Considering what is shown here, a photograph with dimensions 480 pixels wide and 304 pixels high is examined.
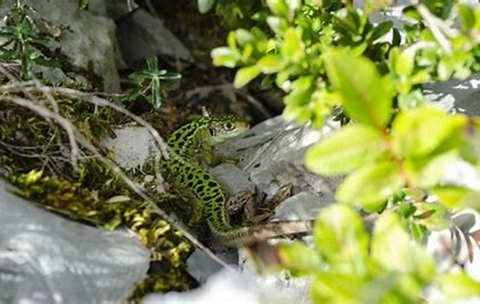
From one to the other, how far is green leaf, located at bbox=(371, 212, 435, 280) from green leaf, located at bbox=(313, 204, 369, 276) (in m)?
0.03

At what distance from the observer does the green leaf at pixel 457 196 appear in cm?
148

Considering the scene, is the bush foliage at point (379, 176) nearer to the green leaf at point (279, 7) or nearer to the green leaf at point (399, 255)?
the green leaf at point (399, 255)

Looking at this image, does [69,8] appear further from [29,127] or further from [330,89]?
[330,89]

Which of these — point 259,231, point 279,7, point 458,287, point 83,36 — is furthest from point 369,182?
point 83,36

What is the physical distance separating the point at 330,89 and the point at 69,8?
1881mm

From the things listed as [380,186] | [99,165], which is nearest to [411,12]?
[380,186]

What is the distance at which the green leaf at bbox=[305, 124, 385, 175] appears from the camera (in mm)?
1411

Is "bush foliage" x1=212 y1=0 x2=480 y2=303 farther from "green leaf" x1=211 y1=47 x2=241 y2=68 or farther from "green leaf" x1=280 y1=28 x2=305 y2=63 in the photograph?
"green leaf" x1=211 y1=47 x2=241 y2=68

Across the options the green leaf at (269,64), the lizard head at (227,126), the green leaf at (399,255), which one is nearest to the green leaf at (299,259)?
the green leaf at (399,255)

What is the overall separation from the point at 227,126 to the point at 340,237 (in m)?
2.14

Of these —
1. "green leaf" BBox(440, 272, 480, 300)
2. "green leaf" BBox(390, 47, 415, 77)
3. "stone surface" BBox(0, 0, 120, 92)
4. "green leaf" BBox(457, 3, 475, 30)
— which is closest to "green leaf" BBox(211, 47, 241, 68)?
"green leaf" BBox(390, 47, 415, 77)

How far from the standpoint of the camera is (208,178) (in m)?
3.10

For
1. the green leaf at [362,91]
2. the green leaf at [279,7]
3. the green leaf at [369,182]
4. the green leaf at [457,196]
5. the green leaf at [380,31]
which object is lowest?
the green leaf at [457,196]

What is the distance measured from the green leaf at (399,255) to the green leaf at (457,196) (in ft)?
0.39
